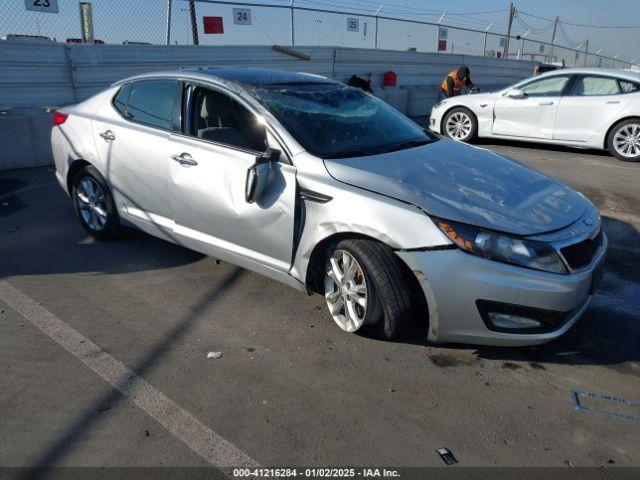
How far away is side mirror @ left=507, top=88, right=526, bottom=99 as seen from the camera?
952 centimetres

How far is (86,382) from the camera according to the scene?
2947 millimetres

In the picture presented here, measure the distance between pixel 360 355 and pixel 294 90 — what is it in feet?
6.86

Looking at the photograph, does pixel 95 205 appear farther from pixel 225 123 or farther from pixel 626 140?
pixel 626 140

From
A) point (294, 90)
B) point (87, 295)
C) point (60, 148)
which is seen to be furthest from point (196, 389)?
point (60, 148)

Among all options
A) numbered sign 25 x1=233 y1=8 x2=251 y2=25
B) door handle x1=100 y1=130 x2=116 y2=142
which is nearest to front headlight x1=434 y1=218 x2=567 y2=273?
door handle x1=100 y1=130 x2=116 y2=142

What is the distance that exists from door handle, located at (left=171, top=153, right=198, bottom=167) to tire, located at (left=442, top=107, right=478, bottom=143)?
23.9ft

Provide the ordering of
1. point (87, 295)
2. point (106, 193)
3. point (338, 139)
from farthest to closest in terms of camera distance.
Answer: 1. point (106, 193)
2. point (87, 295)
3. point (338, 139)

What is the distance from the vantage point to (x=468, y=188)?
3309mm

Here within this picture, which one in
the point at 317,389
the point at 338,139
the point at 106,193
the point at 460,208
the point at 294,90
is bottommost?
Answer: the point at 317,389

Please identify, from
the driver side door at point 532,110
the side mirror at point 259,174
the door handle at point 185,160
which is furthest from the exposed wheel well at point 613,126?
the door handle at point 185,160

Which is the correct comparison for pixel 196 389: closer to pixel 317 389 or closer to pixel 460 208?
pixel 317 389

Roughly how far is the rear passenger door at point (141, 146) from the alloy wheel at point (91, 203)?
29cm

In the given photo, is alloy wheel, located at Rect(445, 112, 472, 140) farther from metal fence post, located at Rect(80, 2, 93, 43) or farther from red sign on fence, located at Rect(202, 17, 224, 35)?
metal fence post, located at Rect(80, 2, 93, 43)

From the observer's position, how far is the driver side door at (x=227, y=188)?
11.5 ft
